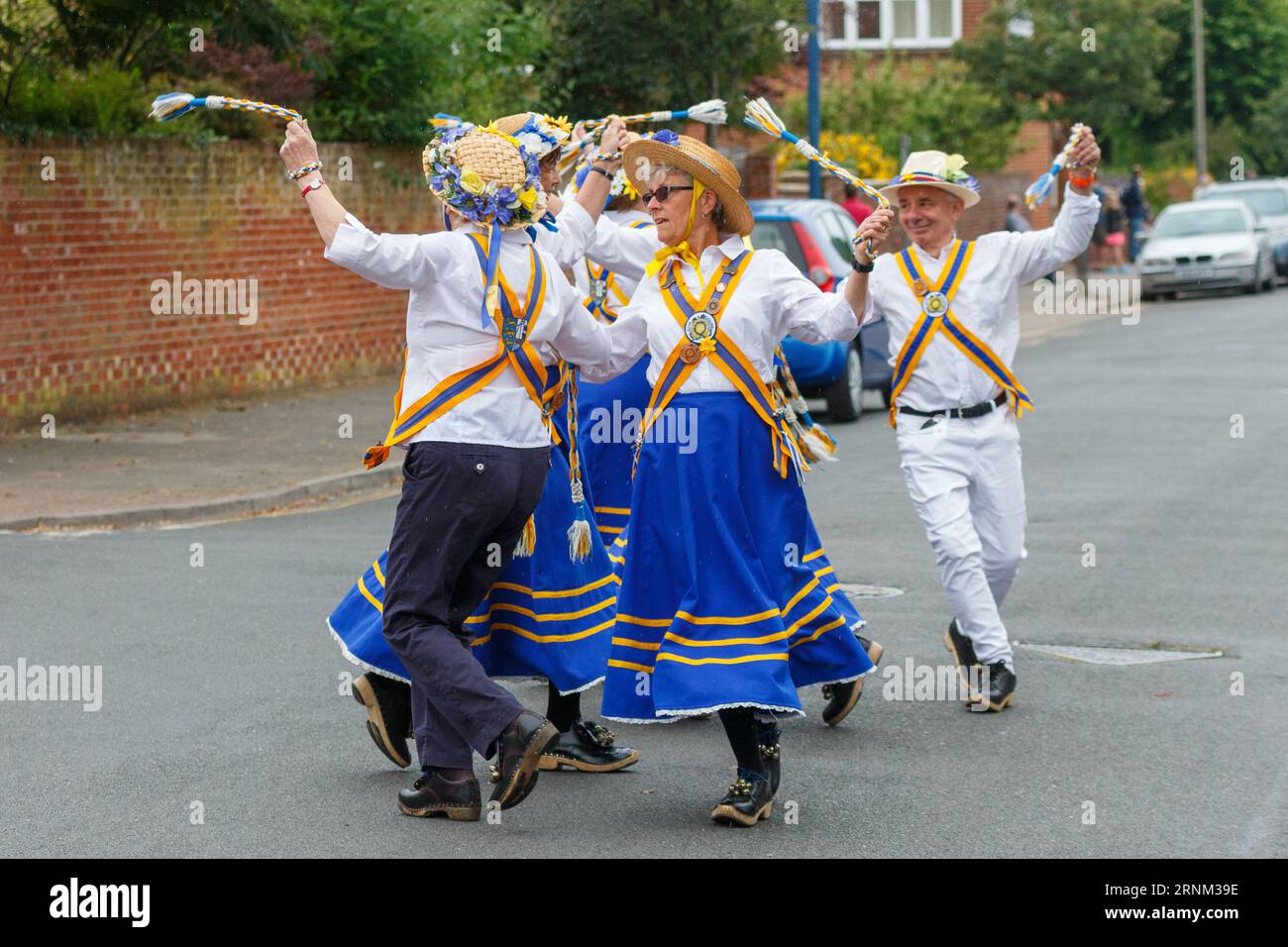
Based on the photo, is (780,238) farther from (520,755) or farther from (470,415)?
(520,755)

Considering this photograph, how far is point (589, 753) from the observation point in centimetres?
668

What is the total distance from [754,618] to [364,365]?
49.7ft

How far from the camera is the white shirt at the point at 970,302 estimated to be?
7449 millimetres

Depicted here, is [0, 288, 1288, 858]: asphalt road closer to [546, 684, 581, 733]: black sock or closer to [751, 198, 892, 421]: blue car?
[546, 684, 581, 733]: black sock

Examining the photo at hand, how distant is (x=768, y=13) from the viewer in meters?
23.1

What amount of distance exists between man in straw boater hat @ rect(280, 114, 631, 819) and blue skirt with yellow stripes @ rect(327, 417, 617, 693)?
47 centimetres

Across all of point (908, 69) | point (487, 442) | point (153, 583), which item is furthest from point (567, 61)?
point (908, 69)

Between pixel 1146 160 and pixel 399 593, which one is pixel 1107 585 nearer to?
pixel 399 593

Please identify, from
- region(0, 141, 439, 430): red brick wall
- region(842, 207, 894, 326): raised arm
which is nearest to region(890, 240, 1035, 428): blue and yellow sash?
region(842, 207, 894, 326): raised arm

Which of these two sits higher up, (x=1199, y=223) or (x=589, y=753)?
(x=1199, y=223)

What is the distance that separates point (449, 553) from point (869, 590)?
14.0ft

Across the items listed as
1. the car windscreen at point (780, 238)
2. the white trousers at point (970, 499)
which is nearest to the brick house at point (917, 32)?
the car windscreen at point (780, 238)

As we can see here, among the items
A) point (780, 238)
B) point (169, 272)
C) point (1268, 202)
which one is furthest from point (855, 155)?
point (169, 272)

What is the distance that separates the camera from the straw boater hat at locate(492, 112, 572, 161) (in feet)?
20.2
